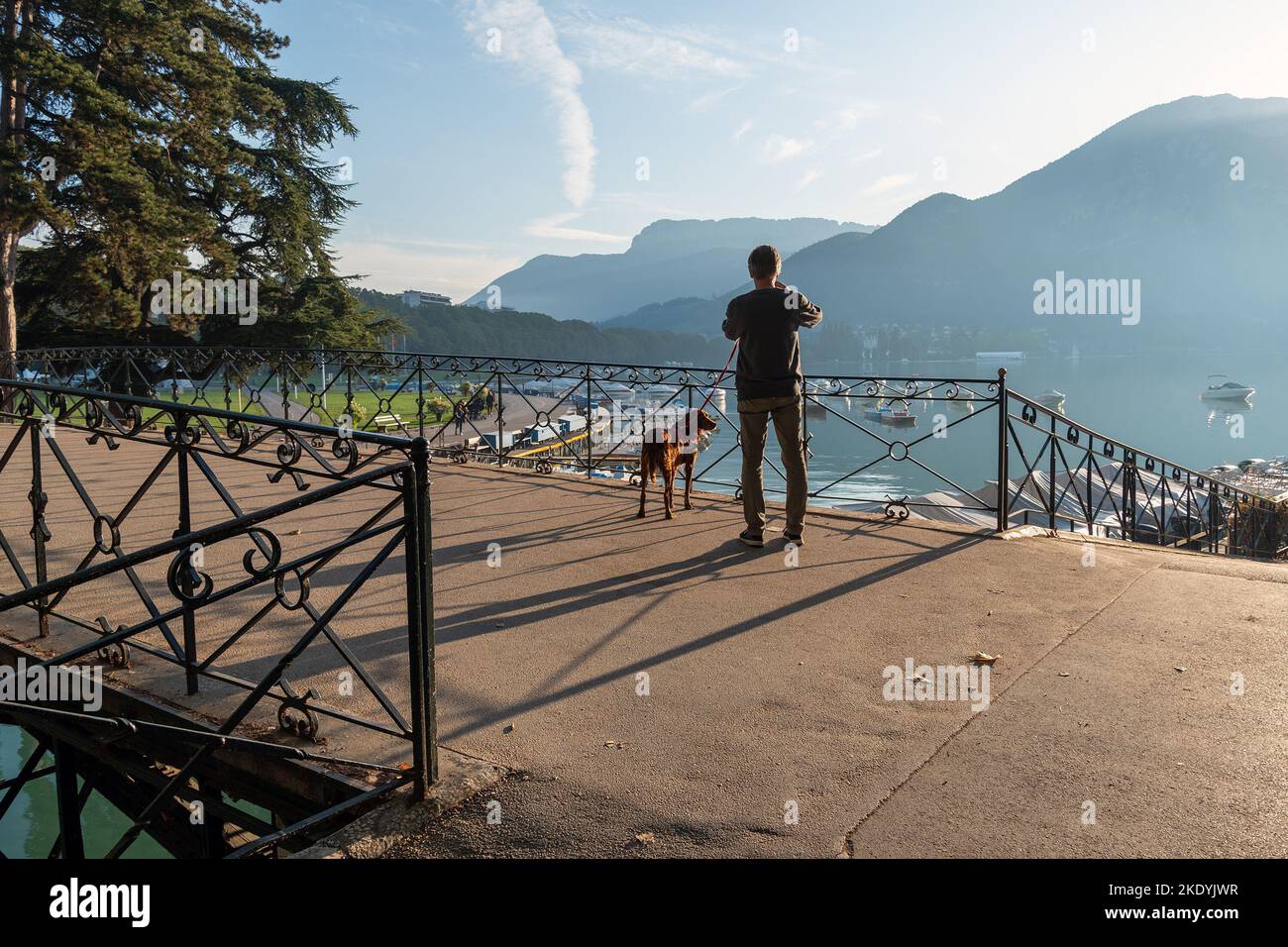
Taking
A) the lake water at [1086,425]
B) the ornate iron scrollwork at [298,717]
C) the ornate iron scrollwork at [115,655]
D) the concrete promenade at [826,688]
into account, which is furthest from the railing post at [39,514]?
the lake water at [1086,425]

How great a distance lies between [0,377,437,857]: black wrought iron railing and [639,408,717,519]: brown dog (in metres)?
2.44

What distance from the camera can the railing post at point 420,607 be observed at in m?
2.94

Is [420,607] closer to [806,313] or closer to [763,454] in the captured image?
[763,454]

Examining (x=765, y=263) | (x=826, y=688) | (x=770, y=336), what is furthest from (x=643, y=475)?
(x=826, y=688)

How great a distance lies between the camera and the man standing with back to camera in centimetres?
645

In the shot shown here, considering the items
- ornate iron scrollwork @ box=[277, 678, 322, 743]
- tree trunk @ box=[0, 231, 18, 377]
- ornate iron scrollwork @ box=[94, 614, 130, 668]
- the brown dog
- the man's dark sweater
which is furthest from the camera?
tree trunk @ box=[0, 231, 18, 377]

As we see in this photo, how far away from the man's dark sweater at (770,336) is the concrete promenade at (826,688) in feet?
4.17

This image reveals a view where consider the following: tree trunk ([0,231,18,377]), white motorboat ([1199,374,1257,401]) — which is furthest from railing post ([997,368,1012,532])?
white motorboat ([1199,374,1257,401])

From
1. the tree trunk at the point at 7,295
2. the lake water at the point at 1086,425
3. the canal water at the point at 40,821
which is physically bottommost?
the canal water at the point at 40,821

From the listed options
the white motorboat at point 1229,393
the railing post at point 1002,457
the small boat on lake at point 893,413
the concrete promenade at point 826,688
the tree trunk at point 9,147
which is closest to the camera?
the concrete promenade at point 826,688

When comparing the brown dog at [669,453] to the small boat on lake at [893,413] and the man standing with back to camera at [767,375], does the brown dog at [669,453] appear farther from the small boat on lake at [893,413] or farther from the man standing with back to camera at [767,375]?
the small boat on lake at [893,413]

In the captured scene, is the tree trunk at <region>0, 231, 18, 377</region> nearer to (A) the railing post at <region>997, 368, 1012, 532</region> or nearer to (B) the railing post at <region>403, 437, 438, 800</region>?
(A) the railing post at <region>997, 368, 1012, 532</region>

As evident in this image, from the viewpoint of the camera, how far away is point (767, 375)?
6520mm
